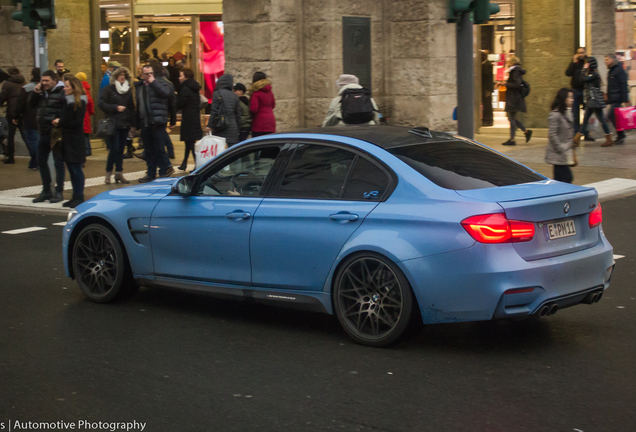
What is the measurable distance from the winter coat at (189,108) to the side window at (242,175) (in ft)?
30.4

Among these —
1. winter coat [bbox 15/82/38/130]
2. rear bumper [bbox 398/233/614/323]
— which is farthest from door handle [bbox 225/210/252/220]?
winter coat [bbox 15/82/38/130]

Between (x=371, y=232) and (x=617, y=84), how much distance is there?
49.2ft

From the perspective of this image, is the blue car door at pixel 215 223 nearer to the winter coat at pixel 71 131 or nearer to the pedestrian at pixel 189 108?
the winter coat at pixel 71 131

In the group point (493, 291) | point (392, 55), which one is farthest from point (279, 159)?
point (392, 55)

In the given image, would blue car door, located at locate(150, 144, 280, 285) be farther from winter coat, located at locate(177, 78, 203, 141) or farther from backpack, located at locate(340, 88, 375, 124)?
winter coat, located at locate(177, 78, 203, 141)

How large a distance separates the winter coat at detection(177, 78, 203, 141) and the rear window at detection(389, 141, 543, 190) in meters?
9.97

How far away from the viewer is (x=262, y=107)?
45.3 ft

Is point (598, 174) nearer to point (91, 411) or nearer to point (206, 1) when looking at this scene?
point (91, 411)

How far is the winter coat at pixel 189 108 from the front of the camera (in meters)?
15.5

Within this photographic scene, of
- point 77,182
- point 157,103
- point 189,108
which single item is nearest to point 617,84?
point 189,108

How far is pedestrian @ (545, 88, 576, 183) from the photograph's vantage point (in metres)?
11.4

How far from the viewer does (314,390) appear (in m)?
4.84

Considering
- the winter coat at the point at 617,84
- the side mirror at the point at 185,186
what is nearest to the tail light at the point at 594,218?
the side mirror at the point at 185,186

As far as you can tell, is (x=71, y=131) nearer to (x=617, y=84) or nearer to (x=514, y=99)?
(x=514, y=99)
